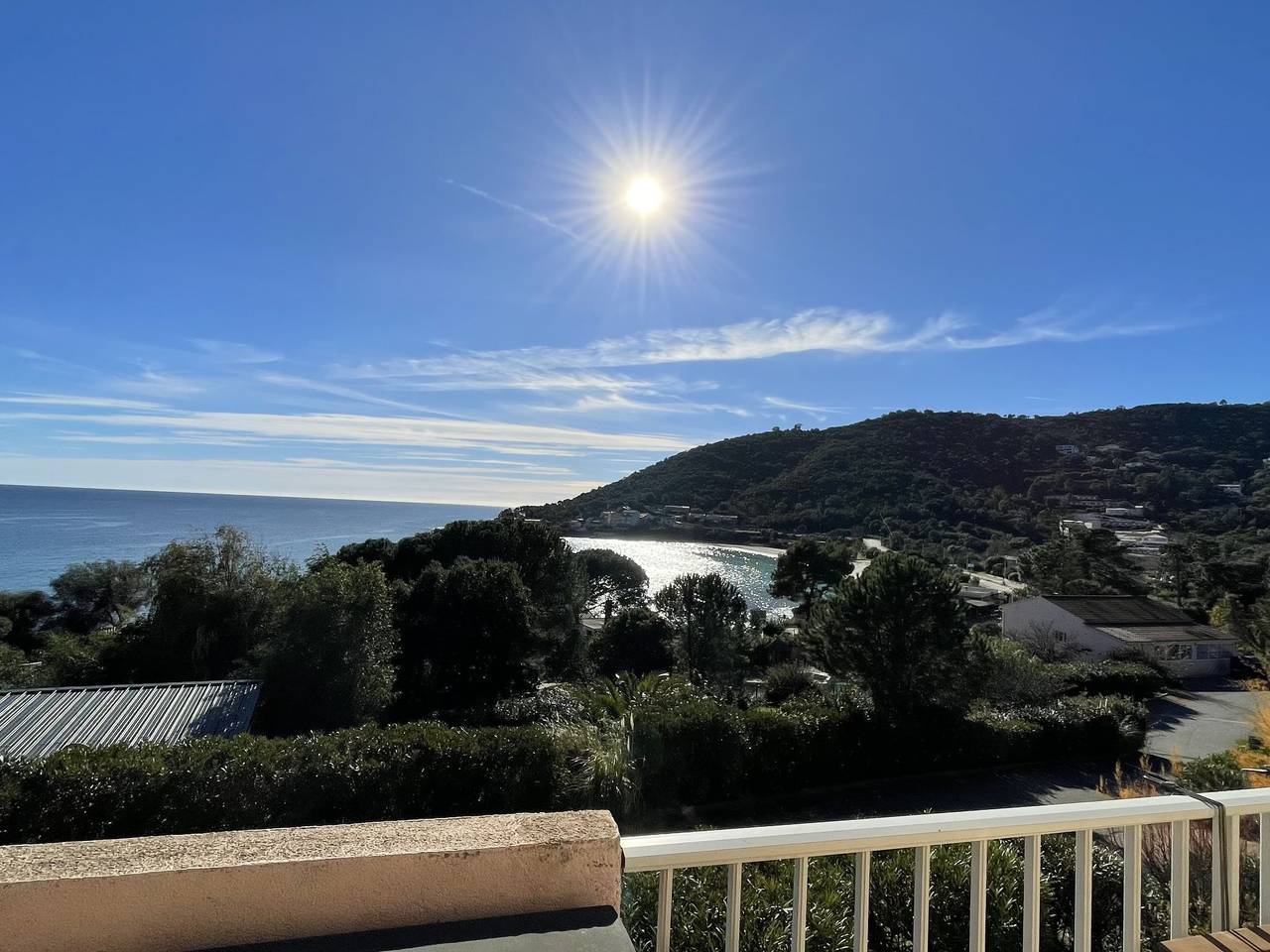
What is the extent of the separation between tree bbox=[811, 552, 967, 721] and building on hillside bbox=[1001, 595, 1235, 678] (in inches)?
555

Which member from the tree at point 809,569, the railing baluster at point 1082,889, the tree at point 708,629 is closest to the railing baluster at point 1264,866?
the railing baluster at point 1082,889

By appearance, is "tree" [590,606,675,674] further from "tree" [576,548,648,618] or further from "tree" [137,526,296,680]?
"tree" [137,526,296,680]

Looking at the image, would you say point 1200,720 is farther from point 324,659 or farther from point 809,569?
point 809,569

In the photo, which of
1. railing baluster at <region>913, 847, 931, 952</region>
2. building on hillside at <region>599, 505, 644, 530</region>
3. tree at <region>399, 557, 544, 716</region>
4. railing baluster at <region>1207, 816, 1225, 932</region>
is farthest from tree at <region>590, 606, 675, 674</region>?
building on hillside at <region>599, 505, 644, 530</region>

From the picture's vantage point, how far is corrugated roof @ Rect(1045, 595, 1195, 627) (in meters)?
21.9

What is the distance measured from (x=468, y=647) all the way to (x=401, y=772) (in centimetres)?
866

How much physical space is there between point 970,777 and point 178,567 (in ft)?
53.7

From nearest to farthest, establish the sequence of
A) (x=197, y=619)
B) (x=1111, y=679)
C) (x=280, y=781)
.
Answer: (x=280, y=781)
(x=197, y=619)
(x=1111, y=679)

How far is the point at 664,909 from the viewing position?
4.58 feet

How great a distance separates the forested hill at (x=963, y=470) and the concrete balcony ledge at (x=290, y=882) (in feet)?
172

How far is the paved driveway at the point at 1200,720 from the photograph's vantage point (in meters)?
12.4

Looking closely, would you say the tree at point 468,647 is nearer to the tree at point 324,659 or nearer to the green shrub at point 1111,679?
the tree at point 324,659

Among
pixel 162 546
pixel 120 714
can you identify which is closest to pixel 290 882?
pixel 120 714

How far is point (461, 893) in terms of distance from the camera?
3.70 ft
